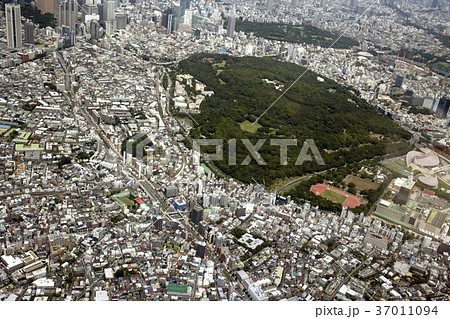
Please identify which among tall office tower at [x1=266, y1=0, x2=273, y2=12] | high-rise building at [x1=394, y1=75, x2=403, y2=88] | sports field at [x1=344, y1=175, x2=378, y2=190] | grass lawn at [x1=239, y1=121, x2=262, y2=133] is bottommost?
grass lawn at [x1=239, y1=121, x2=262, y2=133]

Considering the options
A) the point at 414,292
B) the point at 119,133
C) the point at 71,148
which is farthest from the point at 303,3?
the point at 414,292

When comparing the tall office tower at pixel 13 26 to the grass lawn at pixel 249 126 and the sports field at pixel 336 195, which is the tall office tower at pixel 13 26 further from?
the sports field at pixel 336 195

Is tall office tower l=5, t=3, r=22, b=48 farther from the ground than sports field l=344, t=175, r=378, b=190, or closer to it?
farther from the ground

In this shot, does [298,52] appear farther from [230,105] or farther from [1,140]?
[1,140]

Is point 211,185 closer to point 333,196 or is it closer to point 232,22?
point 333,196

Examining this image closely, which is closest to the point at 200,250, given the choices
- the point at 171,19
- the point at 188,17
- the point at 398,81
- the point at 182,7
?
the point at 398,81

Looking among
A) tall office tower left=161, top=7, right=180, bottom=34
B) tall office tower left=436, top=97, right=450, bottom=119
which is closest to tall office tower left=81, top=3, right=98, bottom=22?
tall office tower left=161, top=7, right=180, bottom=34

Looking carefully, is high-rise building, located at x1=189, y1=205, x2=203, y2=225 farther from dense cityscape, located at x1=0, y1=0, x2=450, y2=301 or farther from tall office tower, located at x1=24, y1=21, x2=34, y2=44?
tall office tower, located at x1=24, y1=21, x2=34, y2=44
